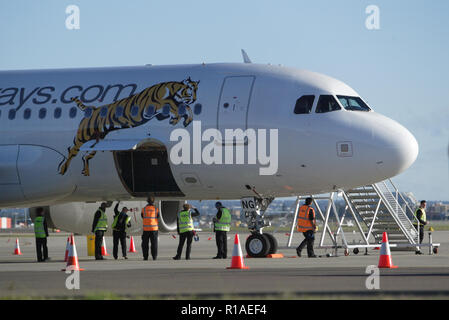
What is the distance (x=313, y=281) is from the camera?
16062mm

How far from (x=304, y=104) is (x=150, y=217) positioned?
5.62 meters

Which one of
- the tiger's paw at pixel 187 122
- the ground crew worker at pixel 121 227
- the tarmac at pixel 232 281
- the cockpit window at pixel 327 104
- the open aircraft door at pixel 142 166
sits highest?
Answer: the cockpit window at pixel 327 104

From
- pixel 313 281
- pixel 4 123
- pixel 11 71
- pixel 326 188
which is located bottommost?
pixel 313 281

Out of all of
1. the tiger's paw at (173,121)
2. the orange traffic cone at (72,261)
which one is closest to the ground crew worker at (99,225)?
the tiger's paw at (173,121)

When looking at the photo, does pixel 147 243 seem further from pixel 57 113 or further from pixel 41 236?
pixel 57 113

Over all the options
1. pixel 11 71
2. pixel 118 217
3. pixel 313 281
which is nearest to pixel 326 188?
pixel 118 217

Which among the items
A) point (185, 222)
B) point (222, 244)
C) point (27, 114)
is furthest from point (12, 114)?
point (222, 244)

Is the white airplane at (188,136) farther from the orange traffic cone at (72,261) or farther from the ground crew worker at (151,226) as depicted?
the orange traffic cone at (72,261)

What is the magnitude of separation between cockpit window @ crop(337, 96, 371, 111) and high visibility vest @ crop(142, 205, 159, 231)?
20.2 ft

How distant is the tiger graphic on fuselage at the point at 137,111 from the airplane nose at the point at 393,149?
5.08 meters

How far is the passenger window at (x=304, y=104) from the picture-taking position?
24.0 metres

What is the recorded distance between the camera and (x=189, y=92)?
24828 mm

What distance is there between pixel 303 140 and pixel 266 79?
7.02 ft
